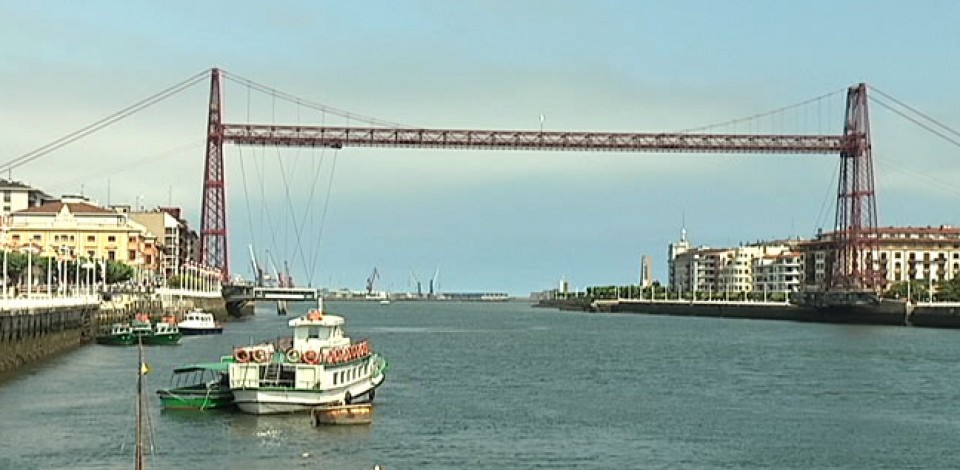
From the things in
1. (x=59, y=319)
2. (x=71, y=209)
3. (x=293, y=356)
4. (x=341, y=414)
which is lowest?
(x=341, y=414)

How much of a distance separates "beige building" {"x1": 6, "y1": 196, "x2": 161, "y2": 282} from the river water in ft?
170

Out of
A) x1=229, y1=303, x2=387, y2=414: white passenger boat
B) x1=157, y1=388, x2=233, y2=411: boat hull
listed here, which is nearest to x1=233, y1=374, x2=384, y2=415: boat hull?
x1=229, y1=303, x2=387, y2=414: white passenger boat

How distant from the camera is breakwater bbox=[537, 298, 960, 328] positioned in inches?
4316

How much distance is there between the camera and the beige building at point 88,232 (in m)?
116

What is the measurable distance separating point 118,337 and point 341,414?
3573 cm

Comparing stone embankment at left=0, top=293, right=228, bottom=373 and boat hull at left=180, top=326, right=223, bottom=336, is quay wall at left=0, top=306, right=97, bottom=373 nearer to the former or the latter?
stone embankment at left=0, top=293, right=228, bottom=373

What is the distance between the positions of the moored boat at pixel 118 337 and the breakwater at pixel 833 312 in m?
60.7

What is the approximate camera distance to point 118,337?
227ft

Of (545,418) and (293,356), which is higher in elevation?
(293,356)

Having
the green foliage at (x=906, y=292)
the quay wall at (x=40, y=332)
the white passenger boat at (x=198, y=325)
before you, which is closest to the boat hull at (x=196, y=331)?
the white passenger boat at (x=198, y=325)

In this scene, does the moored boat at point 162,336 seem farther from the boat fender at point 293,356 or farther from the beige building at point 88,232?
the beige building at point 88,232

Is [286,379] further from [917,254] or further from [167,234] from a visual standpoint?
[917,254]

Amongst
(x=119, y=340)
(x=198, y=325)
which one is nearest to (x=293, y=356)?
(x=119, y=340)

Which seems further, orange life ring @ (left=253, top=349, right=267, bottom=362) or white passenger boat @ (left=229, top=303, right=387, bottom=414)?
white passenger boat @ (left=229, top=303, right=387, bottom=414)
